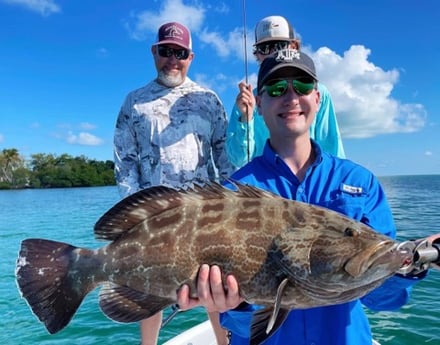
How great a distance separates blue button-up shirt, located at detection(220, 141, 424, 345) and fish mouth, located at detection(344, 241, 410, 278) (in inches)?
13.7

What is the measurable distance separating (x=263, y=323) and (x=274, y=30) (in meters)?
3.03

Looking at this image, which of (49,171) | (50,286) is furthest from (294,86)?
(49,171)

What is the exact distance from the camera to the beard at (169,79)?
193 inches

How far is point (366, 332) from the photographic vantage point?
2693 mm

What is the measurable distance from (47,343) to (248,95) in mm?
7237

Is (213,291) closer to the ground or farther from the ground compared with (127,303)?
farther from the ground

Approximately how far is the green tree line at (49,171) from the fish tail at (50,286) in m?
109

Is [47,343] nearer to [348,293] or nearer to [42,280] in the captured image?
[42,280]

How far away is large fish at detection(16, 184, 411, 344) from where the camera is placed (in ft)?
7.20

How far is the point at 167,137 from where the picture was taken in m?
4.79

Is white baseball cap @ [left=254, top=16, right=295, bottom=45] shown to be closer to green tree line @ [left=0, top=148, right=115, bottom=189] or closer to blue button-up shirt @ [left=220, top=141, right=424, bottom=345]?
blue button-up shirt @ [left=220, top=141, right=424, bottom=345]

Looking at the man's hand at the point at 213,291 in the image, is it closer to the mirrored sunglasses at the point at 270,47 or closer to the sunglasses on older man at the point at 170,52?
the mirrored sunglasses at the point at 270,47

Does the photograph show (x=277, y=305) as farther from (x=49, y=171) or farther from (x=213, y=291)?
(x=49, y=171)

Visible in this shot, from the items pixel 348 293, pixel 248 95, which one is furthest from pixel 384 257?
pixel 248 95
